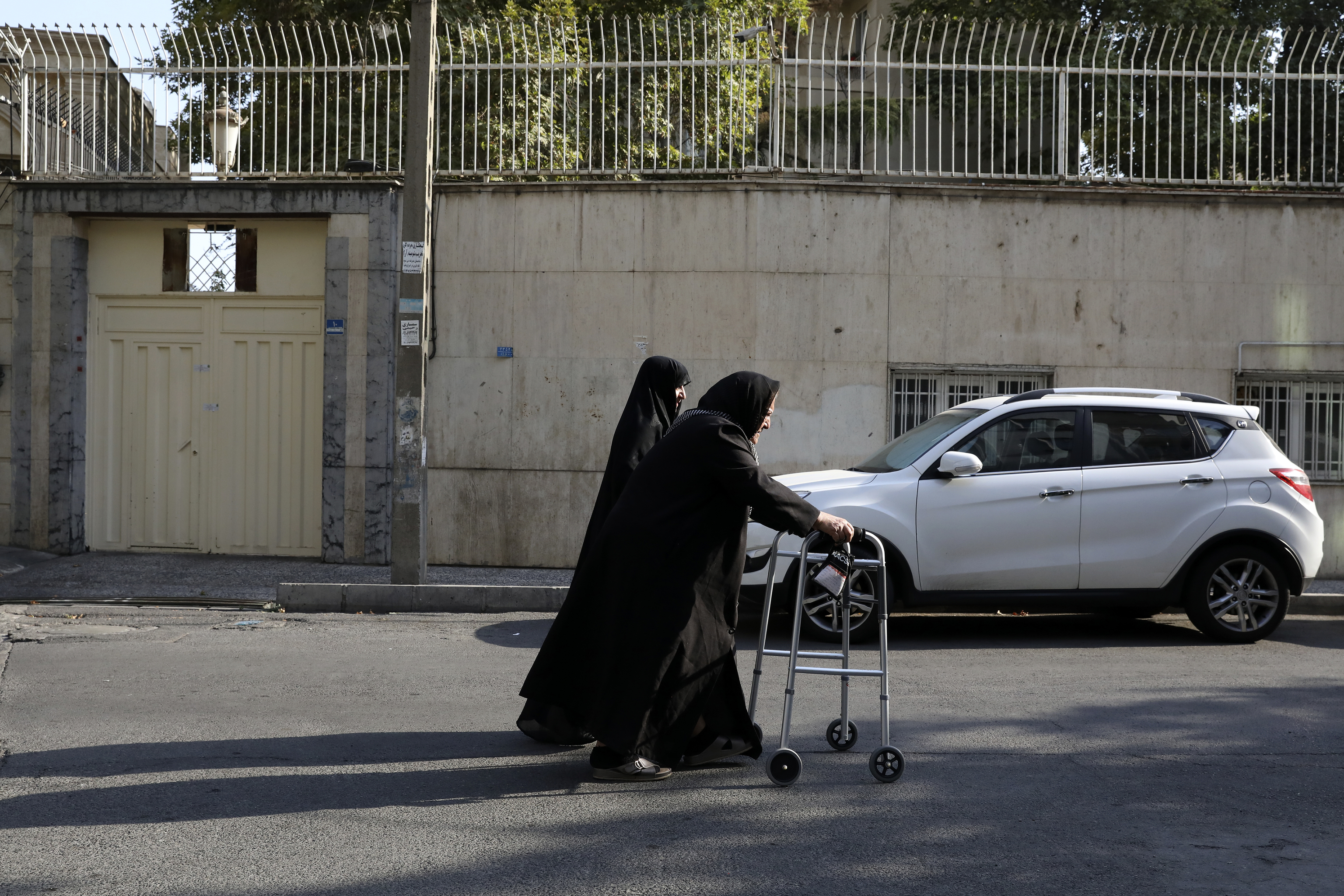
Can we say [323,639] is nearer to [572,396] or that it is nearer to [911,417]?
[572,396]

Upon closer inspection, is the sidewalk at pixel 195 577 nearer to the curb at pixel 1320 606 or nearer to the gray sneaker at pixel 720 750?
the gray sneaker at pixel 720 750

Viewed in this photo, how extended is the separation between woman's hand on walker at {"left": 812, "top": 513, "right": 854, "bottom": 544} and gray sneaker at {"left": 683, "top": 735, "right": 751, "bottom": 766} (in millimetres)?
996

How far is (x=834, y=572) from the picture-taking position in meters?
4.92

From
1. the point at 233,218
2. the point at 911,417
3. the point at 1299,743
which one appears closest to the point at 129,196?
the point at 233,218

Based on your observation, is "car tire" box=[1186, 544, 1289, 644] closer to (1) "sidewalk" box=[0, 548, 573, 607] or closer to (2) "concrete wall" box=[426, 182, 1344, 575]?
(2) "concrete wall" box=[426, 182, 1344, 575]

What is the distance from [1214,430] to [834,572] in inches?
190

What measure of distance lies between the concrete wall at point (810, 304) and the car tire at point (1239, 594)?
372 cm

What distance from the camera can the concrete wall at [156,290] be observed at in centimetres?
1180

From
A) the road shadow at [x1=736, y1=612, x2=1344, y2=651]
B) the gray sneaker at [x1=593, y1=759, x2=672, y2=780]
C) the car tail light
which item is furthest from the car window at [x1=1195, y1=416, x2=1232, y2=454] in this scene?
the gray sneaker at [x1=593, y1=759, x2=672, y2=780]

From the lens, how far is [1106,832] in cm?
427

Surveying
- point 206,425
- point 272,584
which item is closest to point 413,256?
point 272,584

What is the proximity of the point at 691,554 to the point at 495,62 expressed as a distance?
877 cm

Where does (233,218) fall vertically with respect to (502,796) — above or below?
above

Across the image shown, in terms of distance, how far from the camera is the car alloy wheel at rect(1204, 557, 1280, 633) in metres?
8.36
